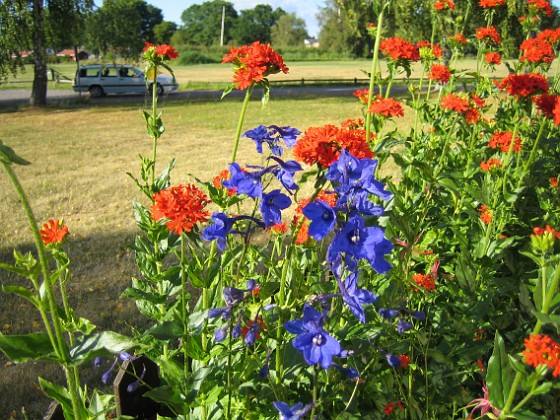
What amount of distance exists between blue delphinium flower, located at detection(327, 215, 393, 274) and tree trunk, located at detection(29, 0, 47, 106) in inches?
519

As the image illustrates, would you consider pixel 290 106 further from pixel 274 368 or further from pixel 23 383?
pixel 274 368

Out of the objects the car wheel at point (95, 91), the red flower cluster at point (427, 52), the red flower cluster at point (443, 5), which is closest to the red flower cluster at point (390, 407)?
the red flower cluster at point (427, 52)

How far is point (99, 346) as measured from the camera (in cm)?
115

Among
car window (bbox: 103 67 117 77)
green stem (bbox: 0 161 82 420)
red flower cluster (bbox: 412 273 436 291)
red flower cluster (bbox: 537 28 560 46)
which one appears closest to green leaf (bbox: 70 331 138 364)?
green stem (bbox: 0 161 82 420)

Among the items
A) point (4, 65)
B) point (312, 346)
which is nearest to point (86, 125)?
point (4, 65)

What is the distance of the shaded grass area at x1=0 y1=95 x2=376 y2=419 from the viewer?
3.11 m

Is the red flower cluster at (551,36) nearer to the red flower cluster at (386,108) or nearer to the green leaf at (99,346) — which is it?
the red flower cluster at (386,108)

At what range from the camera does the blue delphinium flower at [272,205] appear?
1134 mm

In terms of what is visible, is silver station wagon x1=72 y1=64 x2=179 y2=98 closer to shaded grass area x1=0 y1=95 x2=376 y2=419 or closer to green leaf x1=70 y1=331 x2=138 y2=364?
shaded grass area x1=0 y1=95 x2=376 y2=419

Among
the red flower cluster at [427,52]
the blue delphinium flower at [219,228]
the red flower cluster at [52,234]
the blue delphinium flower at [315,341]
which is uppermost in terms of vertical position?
the red flower cluster at [427,52]

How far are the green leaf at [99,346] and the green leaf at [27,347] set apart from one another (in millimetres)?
50

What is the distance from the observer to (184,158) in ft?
24.3

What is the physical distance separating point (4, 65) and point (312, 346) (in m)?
13.1

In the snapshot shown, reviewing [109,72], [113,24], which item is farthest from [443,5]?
[109,72]
